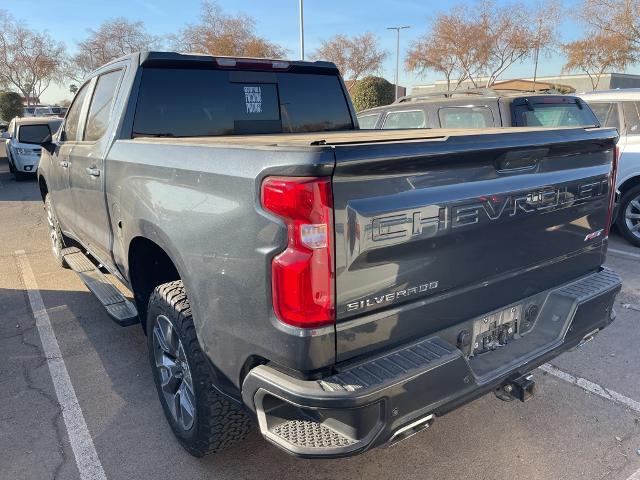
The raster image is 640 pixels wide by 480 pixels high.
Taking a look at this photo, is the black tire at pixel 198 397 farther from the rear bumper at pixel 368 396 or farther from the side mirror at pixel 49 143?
the side mirror at pixel 49 143

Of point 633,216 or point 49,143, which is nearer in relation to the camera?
point 49,143

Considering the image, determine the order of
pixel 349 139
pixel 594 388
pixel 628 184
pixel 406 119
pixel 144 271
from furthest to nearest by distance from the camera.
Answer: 1. pixel 406 119
2. pixel 628 184
3. pixel 594 388
4. pixel 144 271
5. pixel 349 139

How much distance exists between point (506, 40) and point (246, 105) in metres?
37.0

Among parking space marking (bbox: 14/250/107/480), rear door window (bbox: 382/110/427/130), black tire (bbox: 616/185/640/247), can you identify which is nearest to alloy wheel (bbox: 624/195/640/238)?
black tire (bbox: 616/185/640/247)

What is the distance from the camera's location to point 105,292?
3717mm

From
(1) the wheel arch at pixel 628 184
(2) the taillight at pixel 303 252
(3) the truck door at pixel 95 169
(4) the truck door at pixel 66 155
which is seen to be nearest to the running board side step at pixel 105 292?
(3) the truck door at pixel 95 169

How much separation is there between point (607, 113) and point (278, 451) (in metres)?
6.98

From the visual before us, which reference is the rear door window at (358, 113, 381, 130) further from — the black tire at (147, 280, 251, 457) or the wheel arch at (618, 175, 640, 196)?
the black tire at (147, 280, 251, 457)

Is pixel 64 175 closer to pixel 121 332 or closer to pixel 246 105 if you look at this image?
pixel 121 332

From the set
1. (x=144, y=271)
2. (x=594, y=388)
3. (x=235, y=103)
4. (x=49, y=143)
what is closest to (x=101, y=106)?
(x=235, y=103)

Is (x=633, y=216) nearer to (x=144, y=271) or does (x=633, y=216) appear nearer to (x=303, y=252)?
(x=144, y=271)

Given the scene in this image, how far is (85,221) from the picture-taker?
4039mm

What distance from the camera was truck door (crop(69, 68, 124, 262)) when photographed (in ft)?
11.3

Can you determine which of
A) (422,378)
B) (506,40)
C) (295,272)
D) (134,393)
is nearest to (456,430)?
(422,378)
